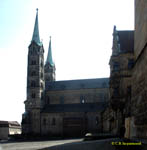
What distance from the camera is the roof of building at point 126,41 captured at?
117 feet

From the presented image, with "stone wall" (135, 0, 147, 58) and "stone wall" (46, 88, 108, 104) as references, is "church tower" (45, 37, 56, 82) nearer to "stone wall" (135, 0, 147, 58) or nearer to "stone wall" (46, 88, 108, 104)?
"stone wall" (46, 88, 108, 104)

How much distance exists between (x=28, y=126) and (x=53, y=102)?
9745 mm

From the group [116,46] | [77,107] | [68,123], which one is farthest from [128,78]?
[77,107]

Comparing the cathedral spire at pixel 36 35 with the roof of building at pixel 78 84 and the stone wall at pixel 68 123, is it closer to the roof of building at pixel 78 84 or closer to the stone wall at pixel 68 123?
the roof of building at pixel 78 84

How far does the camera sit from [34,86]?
A: 67812 millimetres

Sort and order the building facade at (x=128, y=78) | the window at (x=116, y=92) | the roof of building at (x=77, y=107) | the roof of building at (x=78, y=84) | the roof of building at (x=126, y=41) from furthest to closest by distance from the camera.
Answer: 1. the roof of building at (x=78, y=84)
2. the roof of building at (x=77, y=107)
3. the roof of building at (x=126, y=41)
4. the window at (x=116, y=92)
5. the building facade at (x=128, y=78)

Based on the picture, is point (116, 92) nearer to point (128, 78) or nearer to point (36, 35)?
point (128, 78)

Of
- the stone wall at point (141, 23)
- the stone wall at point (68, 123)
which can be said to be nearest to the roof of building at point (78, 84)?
the stone wall at point (68, 123)

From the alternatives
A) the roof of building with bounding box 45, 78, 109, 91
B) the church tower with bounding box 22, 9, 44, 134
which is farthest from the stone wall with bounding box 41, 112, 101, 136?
the roof of building with bounding box 45, 78, 109, 91

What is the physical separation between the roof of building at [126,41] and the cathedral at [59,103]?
95.5ft

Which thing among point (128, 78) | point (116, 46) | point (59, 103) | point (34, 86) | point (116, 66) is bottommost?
point (59, 103)

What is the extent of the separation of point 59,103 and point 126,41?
37.0m

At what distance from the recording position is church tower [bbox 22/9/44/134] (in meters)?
65.1

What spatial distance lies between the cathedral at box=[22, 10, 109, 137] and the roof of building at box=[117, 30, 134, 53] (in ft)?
95.5
